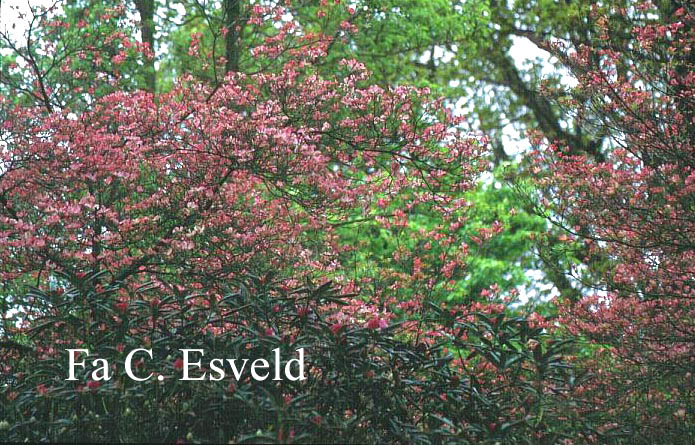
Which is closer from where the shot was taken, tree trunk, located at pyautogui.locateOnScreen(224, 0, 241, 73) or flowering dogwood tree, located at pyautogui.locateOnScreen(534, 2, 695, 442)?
flowering dogwood tree, located at pyautogui.locateOnScreen(534, 2, 695, 442)

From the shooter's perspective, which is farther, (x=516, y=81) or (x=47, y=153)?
(x=516, y=81)

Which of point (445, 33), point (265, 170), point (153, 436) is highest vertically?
point (445, 33)

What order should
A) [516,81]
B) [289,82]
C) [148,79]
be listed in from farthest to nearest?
[516,81] → [148,79] → [289,82]

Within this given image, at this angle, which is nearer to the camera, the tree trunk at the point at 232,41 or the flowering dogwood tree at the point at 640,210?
the flowering dogwood tree at the point at 640,210

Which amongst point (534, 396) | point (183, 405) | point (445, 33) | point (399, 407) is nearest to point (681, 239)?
point (534, 396)

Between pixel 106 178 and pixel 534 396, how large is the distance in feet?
13.5

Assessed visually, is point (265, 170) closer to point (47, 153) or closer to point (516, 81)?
point (47, 153)

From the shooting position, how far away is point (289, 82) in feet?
24.5

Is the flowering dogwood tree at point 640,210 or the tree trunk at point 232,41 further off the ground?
the tree trunk at point 232,41

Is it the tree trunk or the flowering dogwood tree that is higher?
the tree trunk

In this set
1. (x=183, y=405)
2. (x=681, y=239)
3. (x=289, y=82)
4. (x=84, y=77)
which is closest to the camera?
(x=183, y=405)

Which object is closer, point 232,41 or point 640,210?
point 640,210

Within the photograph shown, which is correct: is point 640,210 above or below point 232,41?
below

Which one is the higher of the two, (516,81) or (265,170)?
(516,81)
